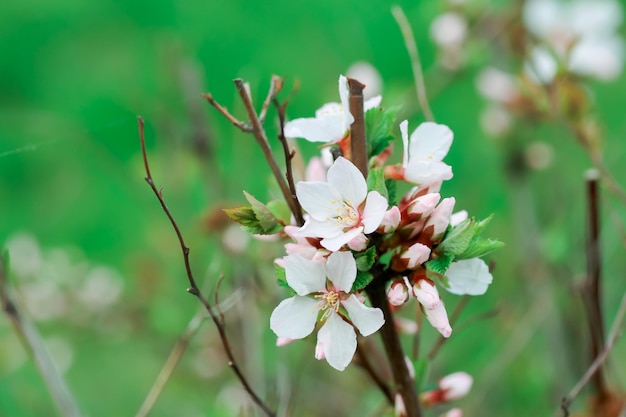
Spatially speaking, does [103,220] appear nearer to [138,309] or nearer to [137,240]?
[137,240]

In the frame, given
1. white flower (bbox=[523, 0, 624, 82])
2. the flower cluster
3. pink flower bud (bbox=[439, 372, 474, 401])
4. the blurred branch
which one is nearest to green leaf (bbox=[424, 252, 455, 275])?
the flower cluster

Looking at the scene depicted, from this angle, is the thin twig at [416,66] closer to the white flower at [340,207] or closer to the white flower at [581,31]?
the white flower at [340,207]

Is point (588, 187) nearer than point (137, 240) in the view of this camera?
Yes

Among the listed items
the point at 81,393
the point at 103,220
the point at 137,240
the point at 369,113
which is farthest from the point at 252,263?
the point at 103,220

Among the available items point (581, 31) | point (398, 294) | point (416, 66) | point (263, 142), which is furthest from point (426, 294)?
point (581, 31)

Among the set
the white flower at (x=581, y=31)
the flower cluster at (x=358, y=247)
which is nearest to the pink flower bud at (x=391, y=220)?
the flower cluster at (x=358, y=247)

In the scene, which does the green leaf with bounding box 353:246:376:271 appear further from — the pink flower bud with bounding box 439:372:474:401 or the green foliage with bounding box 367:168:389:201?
the pink flower bud with bounding box 439:372:474:401
